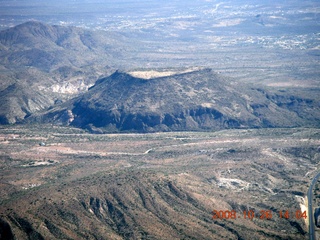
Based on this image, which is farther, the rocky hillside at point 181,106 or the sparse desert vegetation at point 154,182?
the rocky hillside at point 181,106

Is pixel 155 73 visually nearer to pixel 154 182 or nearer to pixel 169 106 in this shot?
pixel 169 106

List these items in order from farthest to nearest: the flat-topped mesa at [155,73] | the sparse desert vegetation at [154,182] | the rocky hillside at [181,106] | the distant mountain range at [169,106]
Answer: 1. the flat-topped mesa at [155,73]
2. the distant mountain range at [169,106]
3. the rocky hillside at [181,106]
4. the sparse desert vegetation at [154,182]

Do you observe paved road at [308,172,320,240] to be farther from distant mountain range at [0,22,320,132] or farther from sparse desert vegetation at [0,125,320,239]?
distant mountain range at [0,22,320,132]

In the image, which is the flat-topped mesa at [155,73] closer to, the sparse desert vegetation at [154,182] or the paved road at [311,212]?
the sparse desert vegetation at [154,182]

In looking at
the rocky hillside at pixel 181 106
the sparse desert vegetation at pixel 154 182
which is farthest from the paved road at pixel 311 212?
the rocky hillside at pixel 181 106

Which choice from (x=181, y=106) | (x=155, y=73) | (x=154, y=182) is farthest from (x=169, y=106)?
(x=154, y=182)

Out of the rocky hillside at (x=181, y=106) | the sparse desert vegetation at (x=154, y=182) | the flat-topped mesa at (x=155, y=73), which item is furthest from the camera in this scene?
the flat-topped mesa at (x=155, y=73)

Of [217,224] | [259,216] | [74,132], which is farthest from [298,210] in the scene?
[74,132]

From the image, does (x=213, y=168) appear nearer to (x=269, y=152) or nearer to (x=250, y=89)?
(x=269, y=152)
